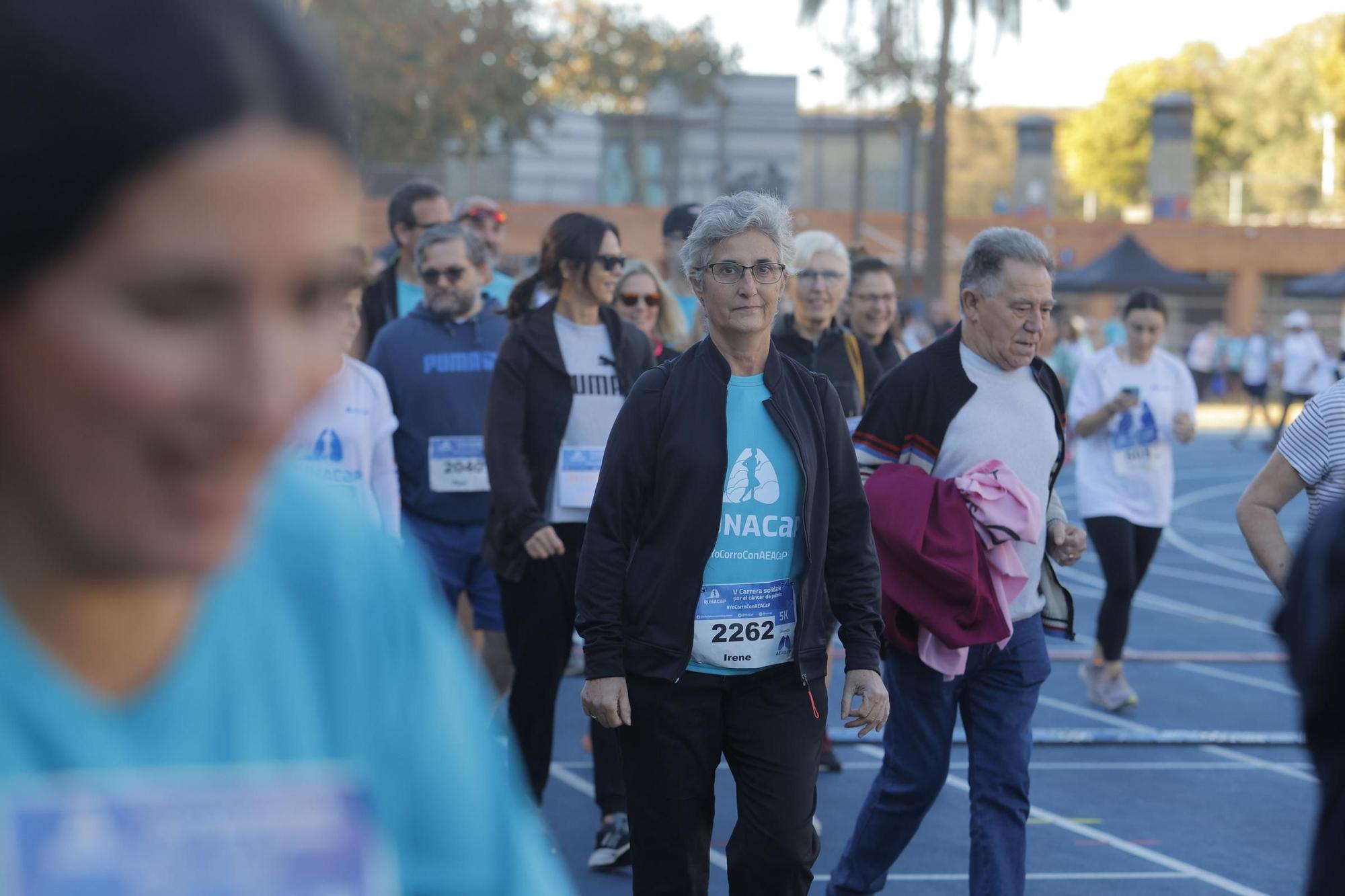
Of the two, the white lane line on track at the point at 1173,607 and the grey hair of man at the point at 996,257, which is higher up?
the grey hair of man at the point at 996,257

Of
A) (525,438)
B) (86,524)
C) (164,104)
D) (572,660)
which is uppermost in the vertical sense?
(164,104)

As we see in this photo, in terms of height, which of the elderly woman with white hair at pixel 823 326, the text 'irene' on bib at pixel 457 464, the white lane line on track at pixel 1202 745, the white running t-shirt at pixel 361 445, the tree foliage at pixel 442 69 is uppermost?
the tree foliage at pixel 442 69

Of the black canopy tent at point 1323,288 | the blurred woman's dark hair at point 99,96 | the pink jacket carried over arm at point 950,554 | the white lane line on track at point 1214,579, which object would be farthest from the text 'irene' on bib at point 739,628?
the black canopy tent at point 1323,288

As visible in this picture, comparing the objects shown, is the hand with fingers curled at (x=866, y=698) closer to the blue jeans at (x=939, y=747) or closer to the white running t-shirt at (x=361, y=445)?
the blue jeans at (x=939, y=747)

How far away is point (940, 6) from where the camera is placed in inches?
1161

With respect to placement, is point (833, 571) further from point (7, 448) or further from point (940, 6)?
point (940, 6)

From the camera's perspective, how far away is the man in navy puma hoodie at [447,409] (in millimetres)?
6527

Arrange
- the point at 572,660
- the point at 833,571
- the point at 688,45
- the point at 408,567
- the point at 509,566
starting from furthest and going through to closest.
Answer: the point at 688,45 < the point at 572,660 < the point at 509,566 < the point at 833,571 < the point at 408,567

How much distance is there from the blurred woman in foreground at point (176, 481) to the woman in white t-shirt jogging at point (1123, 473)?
774 centimetres

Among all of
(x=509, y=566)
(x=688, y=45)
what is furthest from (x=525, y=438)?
(x=688, y=45)

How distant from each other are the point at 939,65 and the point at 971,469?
1011 inches

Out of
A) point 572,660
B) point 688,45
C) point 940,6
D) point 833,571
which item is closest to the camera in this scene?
point 833,571

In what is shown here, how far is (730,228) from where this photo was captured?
443 cm

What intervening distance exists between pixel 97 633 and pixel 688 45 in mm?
37851
